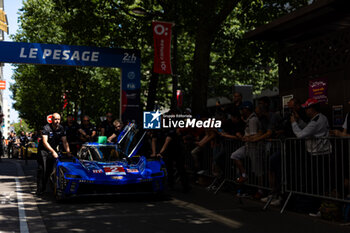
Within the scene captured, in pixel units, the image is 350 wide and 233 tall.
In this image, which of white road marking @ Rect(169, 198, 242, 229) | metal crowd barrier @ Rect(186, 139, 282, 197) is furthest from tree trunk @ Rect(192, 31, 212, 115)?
white road marking @ Rect(169, 198, 242, 229)

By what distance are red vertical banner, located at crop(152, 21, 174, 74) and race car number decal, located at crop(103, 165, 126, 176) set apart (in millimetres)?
7425

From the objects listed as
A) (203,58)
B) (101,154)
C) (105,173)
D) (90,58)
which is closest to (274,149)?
(105,173)

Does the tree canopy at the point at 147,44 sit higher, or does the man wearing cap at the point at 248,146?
the tree canopy at the point at 147,44

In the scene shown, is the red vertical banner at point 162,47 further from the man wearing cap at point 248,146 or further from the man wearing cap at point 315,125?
the man wearing cap at point 315,125

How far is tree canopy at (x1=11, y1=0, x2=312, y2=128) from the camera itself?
52.5 ft

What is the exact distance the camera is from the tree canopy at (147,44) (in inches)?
631

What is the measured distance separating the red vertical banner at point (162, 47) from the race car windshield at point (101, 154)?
6.64 meters

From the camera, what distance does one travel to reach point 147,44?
19.8m

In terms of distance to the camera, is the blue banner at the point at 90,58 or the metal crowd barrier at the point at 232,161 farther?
the blue banner at the point at 90,58

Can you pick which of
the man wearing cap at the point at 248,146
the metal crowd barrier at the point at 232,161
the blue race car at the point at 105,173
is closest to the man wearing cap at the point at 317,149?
the metal crowd barrier at the point at 232,161

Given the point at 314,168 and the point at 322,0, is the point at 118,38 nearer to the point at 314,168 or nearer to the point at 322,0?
the point at 322,0

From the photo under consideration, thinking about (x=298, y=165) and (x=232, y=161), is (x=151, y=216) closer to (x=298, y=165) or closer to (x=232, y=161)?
(x=298, y=165)

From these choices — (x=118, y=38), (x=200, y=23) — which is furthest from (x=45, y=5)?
(x=200, y=23)

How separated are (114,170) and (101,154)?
0.85m
